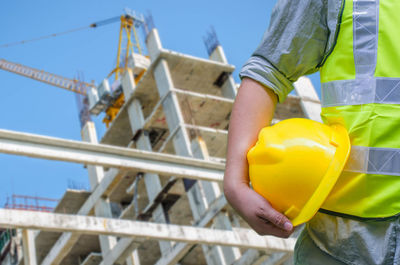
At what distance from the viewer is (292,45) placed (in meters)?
1.67

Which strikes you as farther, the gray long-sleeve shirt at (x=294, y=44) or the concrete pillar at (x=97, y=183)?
the concrete pillar at (x=97, y=183)

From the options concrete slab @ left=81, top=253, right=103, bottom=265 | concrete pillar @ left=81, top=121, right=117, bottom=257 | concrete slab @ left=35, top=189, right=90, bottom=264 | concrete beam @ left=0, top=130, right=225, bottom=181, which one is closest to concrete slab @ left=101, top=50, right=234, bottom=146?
concrete pillar @ left=81, top=121, right=117, bottom=257

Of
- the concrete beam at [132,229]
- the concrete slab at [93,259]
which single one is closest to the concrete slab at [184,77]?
the concrete slab at [93,259]

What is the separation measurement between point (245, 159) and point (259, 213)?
0.60 feet

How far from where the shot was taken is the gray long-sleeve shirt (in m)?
1.66

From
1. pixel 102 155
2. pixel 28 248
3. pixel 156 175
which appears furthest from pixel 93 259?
pixel 102 155

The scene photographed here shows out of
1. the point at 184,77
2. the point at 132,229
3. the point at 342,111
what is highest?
the point at 184,77

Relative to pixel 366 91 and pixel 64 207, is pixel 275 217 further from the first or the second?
pixel 64 207

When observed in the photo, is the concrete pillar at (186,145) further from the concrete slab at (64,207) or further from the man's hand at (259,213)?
the man's hand at (259,213)

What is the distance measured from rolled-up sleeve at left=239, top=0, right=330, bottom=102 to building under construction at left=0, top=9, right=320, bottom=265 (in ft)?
13.3

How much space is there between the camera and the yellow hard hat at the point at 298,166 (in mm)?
1484

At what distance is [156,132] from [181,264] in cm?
504

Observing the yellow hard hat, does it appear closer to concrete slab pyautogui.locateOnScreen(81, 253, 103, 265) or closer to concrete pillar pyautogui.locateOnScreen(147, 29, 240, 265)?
concrete pillar pyautogui.locateOnScreen(147, 29, 240, 265)

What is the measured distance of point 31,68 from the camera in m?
48.3
